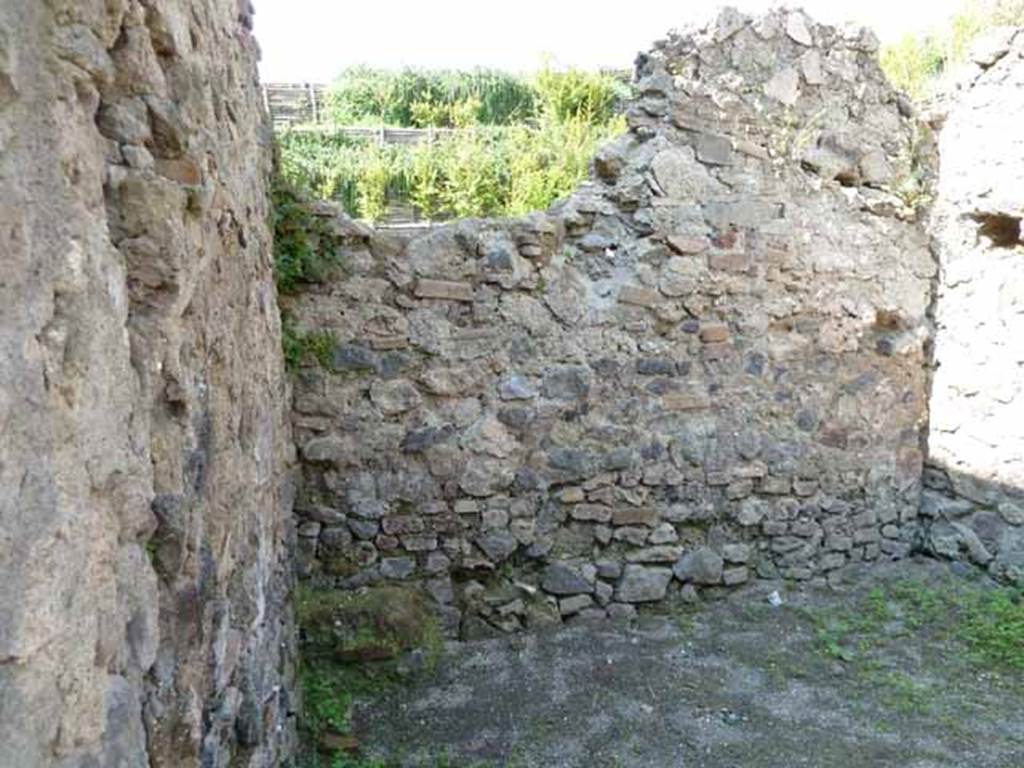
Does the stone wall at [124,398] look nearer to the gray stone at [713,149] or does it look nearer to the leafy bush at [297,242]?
the leafy bush at [297,242]

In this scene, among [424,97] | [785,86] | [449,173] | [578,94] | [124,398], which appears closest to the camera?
[124,398]

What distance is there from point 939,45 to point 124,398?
778 cm

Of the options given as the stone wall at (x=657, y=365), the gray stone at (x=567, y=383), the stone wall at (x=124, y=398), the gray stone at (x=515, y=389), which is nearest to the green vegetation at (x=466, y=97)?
the stone wall at (x=657, y=365)

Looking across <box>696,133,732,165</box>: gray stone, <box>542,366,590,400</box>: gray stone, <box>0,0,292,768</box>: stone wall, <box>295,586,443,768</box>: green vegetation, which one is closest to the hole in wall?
<box>696,133,732,165</box>: gray stone

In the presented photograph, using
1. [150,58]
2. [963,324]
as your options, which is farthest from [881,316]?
[150,58]

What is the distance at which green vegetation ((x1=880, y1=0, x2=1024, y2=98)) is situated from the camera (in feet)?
19.9

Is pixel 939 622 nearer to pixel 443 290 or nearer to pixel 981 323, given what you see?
pixel 981 323

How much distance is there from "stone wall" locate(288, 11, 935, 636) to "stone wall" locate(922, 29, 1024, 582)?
0.17 metres

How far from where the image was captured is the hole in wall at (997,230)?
444 cm

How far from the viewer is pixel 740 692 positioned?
3.39m

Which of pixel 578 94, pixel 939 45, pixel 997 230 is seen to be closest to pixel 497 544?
pixel 997 230

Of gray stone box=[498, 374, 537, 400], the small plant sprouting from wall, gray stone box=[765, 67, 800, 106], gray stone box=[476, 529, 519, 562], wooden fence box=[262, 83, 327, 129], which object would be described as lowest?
gray stone box=[476, 529, 519, 562]

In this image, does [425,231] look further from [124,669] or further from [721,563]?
[124,669]

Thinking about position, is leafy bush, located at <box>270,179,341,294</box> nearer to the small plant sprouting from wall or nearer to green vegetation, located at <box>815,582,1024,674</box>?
the small plant sprouting from wall
